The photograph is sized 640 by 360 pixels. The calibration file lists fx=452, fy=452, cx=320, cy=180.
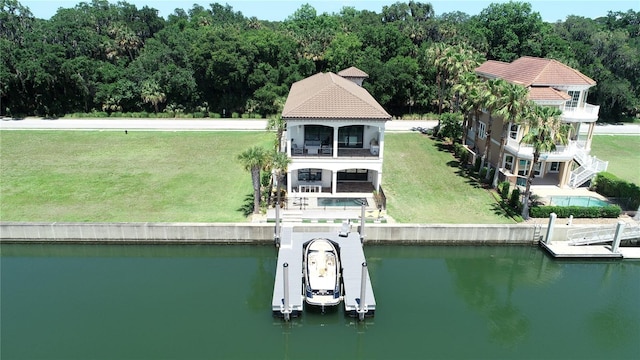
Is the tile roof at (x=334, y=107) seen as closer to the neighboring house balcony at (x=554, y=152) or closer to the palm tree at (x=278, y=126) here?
the palm tree at (x=278, y=126)

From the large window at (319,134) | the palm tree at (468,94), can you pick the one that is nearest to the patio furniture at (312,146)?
the large window at (319,134)

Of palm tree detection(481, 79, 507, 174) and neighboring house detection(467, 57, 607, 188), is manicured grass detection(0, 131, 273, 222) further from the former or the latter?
Result: neighboring house detection(467, 57, 607, 188)

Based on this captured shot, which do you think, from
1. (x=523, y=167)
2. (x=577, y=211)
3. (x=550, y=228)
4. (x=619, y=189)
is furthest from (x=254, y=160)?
(x=619, y=189)

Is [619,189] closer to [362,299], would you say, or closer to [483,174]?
[483,174]

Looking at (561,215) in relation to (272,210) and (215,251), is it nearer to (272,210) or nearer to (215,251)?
(272,210)

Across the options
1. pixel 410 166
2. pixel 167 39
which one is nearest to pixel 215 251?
pixel 410 166
